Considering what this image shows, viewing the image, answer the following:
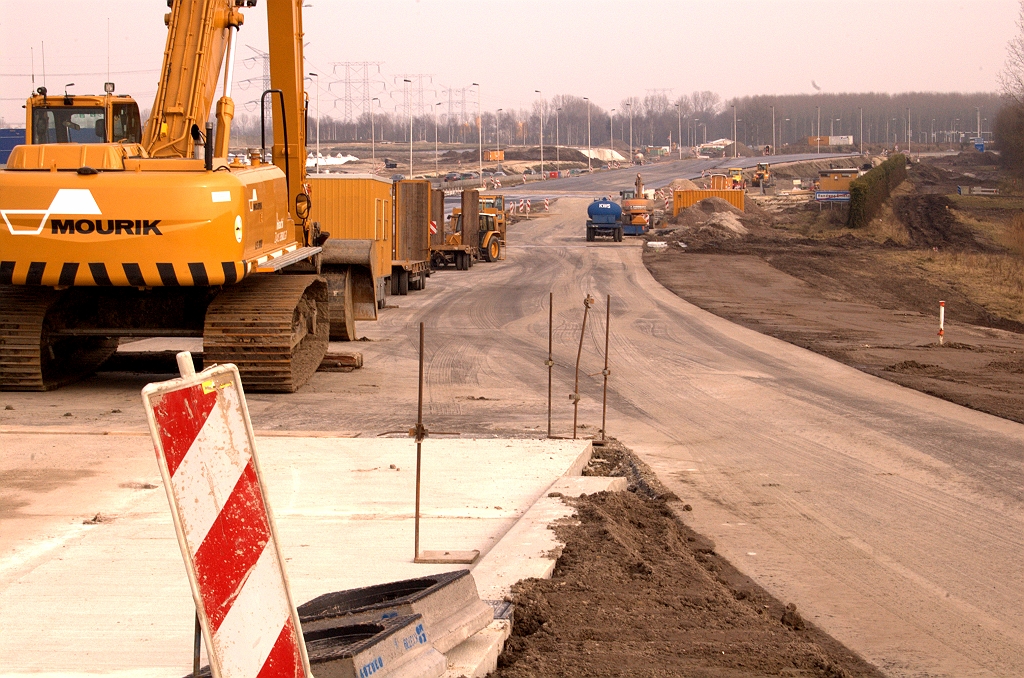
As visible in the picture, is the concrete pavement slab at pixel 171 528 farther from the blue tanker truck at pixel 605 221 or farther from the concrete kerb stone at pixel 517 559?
the blue tanker truck at pixel 605 221

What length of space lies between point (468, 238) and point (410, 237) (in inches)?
331

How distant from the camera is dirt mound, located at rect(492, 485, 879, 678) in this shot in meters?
5.03

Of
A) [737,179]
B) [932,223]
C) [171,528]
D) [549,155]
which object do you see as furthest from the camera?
[549,155]

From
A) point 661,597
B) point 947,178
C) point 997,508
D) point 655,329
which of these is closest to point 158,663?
point 661,597

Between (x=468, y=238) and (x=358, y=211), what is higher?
(x=358, y=211)

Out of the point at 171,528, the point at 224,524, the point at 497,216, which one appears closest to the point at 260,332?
the point at 171,528

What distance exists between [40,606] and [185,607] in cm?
78

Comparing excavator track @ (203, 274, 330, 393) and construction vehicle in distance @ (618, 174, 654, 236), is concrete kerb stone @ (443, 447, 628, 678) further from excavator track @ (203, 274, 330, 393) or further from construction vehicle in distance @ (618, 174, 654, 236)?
construction vehicle in distance @ (618, 174, 654, 236)

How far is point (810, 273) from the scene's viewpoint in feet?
115

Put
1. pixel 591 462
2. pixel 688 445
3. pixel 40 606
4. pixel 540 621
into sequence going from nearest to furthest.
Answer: pixel 540 621, pixel 40 606, pixel 591 462, pixel 688 445

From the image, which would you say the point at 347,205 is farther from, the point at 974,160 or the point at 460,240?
the point at 974,160

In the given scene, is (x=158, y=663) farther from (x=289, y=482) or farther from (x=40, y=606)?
(x=289, y=482)

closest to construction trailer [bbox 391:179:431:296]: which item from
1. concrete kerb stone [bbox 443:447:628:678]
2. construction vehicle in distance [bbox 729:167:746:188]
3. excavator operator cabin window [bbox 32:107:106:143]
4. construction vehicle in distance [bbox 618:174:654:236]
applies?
excavator operator cabin window [bbox 32:107:106:143]

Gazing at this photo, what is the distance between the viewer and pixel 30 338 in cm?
1353
